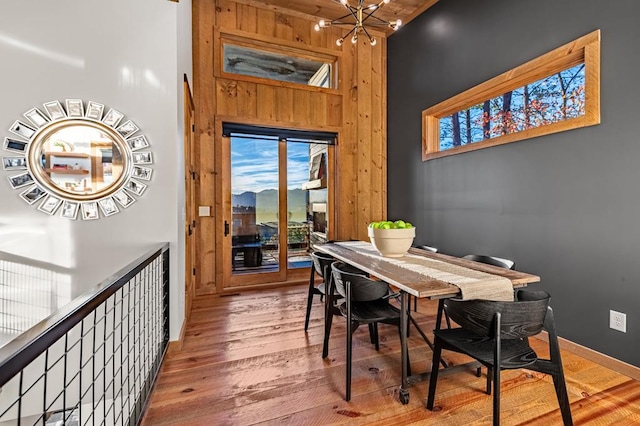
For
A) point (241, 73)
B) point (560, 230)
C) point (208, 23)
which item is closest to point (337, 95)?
point (241, 73)

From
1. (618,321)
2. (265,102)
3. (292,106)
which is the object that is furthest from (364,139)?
(618,321)

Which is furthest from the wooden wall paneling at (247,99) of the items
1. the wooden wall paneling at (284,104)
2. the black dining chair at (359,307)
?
the black dining chair at (359,307)

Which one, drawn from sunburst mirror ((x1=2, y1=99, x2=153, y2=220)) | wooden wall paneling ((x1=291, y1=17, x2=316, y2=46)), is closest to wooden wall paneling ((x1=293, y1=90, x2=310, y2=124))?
wooden wall paneling ((x1=291, y1=17, x2=316, y2=46))

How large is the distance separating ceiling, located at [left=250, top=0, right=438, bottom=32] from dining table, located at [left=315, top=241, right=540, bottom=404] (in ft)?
11.6

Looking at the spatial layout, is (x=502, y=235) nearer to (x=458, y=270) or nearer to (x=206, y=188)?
(x=458, y=270)

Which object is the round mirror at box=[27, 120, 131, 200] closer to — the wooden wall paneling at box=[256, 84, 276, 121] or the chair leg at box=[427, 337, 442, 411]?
the wooden wall paneling at box=[256, 84, 276, 121]

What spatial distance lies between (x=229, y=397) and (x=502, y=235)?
277 cm

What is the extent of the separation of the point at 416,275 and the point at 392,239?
0.48 m

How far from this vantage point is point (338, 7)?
4340 mm

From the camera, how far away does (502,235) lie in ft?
10.2

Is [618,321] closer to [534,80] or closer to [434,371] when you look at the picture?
[434,371]

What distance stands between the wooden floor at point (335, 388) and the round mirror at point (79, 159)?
4.80 feet

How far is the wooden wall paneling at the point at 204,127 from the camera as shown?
4031 millimetres

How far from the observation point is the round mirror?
2.36 meters
